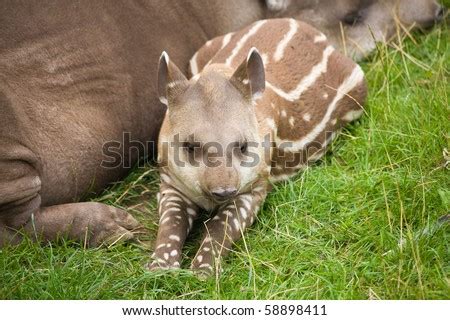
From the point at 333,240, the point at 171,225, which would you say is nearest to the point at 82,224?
the point at 171,225

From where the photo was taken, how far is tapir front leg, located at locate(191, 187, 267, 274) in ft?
Result: 16.4

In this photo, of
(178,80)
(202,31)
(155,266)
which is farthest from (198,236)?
(202,31)

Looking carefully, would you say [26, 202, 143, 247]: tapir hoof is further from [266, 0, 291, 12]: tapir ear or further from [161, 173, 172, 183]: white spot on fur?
[266, 0, 291, 12]: tapir ear

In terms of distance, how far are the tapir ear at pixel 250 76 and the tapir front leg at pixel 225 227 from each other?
0.60 meters

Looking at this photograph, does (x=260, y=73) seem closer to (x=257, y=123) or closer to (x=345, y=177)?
(x=257, y=123)

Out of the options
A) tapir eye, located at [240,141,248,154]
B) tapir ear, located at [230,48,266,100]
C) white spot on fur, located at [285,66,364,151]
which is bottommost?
white spot on fur, located at [285,66,364,151]

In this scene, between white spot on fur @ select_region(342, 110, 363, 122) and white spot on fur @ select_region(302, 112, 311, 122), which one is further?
white spot on fur @ select_region(342, 110, 363, 122)

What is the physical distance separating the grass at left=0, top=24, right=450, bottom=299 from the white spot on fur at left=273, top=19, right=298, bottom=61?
71cm

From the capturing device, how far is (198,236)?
543 centimetres

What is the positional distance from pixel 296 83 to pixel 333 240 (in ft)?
3.85

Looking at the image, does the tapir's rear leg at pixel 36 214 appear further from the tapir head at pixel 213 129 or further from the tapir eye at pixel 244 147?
the tapir eye at pixel 244 147

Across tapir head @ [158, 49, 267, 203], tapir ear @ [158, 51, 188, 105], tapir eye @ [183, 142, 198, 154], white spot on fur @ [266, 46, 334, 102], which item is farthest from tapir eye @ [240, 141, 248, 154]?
white spot on fur @ [266, 46, 334, 102]

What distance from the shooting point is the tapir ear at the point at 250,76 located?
517 centimetres
